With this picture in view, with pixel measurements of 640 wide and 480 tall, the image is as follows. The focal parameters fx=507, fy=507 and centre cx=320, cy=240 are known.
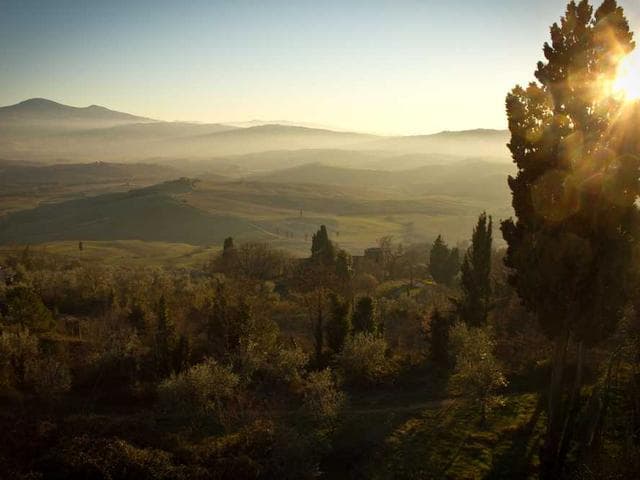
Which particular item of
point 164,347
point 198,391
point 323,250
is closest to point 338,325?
point 164,347

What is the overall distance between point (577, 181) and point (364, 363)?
21767mm

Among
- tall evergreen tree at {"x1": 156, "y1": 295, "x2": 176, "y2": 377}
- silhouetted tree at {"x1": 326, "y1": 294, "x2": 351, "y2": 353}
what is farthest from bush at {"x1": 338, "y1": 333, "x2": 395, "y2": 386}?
tall evergreen tree at {"x1": 156, "y1": 295, "x2": 176, "y2": 377}

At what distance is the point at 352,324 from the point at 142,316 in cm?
2098

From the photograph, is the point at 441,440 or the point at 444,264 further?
the point at 444,264

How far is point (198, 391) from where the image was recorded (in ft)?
106

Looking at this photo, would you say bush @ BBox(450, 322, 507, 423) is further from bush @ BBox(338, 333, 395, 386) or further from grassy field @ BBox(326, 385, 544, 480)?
bush @ BBox(338, 333, 395, 386)

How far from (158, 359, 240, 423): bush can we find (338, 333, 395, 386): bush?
977cm

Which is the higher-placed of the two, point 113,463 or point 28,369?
point 113,463

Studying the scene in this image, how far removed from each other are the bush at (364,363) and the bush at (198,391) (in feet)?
32.1

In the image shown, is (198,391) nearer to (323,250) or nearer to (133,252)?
(323,250)

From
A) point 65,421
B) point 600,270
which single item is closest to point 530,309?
point 600,270

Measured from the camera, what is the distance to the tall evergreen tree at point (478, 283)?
47219mm

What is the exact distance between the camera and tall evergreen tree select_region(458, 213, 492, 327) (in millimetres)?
47219

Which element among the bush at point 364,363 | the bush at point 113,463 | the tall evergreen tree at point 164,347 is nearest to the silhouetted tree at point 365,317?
the bush at point 364,363
